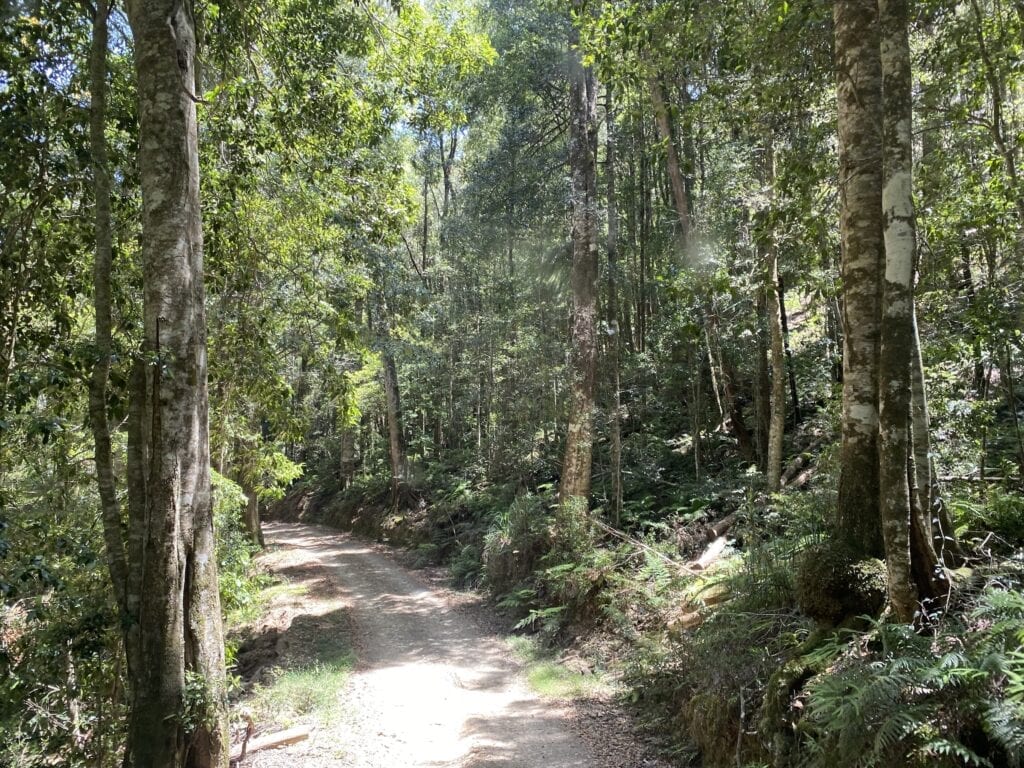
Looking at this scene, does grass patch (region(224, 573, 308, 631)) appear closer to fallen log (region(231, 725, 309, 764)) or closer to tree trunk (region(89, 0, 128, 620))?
fallen log (region(231, 725, 309, 764))

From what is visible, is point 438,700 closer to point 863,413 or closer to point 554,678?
point 554,678

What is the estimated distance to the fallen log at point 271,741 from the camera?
648 centimetres

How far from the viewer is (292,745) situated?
6.88 meters

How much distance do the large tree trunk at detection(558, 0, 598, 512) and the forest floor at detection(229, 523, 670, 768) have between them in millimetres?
3353

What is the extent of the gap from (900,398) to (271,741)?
275 inches

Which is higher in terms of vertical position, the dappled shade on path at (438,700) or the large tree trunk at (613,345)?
the large tree trunk at (613,345)

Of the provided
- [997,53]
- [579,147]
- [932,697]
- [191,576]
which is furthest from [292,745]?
[579,147]

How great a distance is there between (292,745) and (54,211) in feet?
20.0

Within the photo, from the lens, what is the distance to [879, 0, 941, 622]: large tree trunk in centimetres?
434

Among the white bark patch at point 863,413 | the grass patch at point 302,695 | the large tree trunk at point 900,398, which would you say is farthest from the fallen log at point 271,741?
the white bark patch at point 863,413

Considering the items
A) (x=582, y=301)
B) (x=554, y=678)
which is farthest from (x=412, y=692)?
(x=582, y=301)

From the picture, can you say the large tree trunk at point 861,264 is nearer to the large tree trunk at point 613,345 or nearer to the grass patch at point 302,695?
the grass patch at point 302,695

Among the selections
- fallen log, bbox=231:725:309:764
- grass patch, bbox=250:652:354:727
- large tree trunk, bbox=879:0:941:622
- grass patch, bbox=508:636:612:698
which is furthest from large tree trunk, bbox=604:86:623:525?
large tree trunk, bbox=879:0:941:622

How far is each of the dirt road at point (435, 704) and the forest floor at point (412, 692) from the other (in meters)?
0.02
